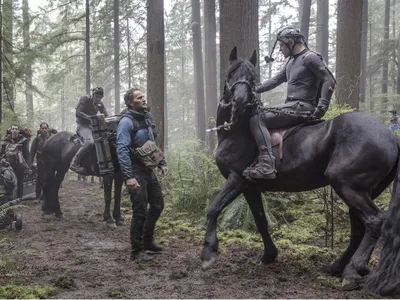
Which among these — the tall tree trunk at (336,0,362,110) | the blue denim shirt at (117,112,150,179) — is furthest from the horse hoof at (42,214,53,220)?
the tall tree trunk at (336,0,362,110)

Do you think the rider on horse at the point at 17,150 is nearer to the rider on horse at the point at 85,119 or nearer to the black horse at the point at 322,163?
the rider on horse at the point at 85,119

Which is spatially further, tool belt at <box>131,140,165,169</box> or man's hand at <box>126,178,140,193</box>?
tool belt at <box>131,140,165,169</box>

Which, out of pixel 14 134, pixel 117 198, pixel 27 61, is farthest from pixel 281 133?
pixel 27 61

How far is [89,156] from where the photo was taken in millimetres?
9156

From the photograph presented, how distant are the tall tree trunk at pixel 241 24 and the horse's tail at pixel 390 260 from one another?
4904 millimetres

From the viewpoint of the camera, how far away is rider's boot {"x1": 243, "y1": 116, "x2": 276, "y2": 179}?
181 inches

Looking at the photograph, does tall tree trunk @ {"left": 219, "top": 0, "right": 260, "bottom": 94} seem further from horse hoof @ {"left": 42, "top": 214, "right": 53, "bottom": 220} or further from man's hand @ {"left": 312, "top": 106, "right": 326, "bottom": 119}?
horse hoof @ {"left": 42, "top": 214, "right": 53, "bottom": 220}

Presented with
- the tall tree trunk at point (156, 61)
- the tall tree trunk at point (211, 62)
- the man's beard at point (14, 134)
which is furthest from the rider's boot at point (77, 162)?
the tall tree trunk at point (211, 62)

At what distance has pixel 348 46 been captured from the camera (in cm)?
1045

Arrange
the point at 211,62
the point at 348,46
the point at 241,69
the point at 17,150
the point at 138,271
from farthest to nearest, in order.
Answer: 1. the point at 211,62
2. the point at 17,150
3. the point at 348,46
4. the point at 138,271
5. the point at 241,69

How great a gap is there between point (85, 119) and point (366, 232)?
297 inches

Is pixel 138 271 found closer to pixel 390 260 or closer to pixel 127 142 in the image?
pixel 127 142

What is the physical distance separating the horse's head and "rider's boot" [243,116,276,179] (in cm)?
29

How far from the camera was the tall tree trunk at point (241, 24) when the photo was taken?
313 inches
